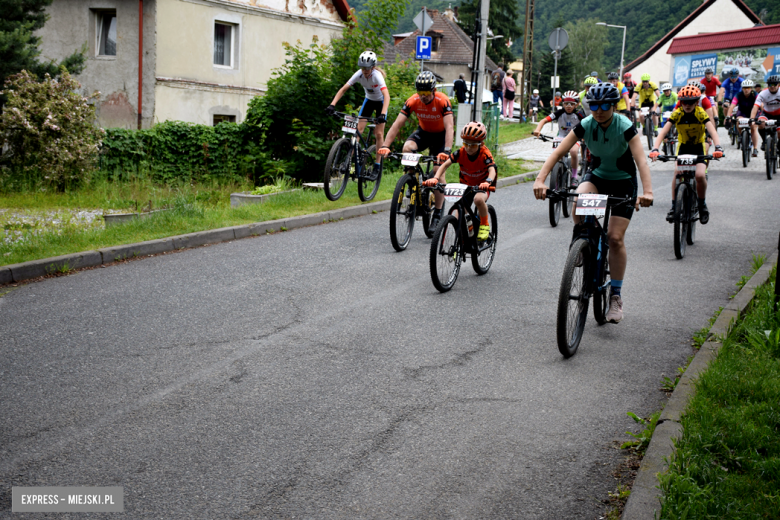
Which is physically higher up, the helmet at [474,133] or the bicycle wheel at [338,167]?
the helmet at [474,133]

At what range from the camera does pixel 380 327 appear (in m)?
6.70

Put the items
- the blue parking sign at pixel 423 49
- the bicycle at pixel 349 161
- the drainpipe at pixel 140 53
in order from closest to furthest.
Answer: the bicycle at pixel 349 161 → the blue parking sign at pixel 423 49 → the drainpipe at pixel 140 53

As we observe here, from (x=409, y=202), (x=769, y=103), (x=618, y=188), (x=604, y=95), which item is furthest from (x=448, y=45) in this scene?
(x=604, y=95)

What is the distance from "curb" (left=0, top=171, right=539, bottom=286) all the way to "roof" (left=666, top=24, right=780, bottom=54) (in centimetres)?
3941

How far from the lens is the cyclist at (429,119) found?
9891mm

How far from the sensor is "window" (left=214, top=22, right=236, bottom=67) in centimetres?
2631

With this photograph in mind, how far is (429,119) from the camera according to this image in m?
10.2

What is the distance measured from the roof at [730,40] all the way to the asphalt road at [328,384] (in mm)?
41331

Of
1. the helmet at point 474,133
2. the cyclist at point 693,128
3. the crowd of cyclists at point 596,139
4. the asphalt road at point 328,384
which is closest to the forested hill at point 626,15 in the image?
the crowd of cyclists at point 596,139

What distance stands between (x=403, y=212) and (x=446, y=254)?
202cm

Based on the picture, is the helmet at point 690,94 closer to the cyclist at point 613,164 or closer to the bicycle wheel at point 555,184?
the bicycle wheel at point 555,184

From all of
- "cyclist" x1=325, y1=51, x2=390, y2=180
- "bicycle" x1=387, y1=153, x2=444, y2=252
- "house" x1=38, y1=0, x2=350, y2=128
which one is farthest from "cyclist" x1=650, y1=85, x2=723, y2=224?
"house" x1=38, y1=0, x2=350, y2=128

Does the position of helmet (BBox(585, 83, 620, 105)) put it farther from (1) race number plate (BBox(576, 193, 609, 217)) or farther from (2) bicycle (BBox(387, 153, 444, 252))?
(2) bicycle (BBox(387, 153, 444, 252))

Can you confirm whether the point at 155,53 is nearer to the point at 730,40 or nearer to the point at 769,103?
the point at 769,103
